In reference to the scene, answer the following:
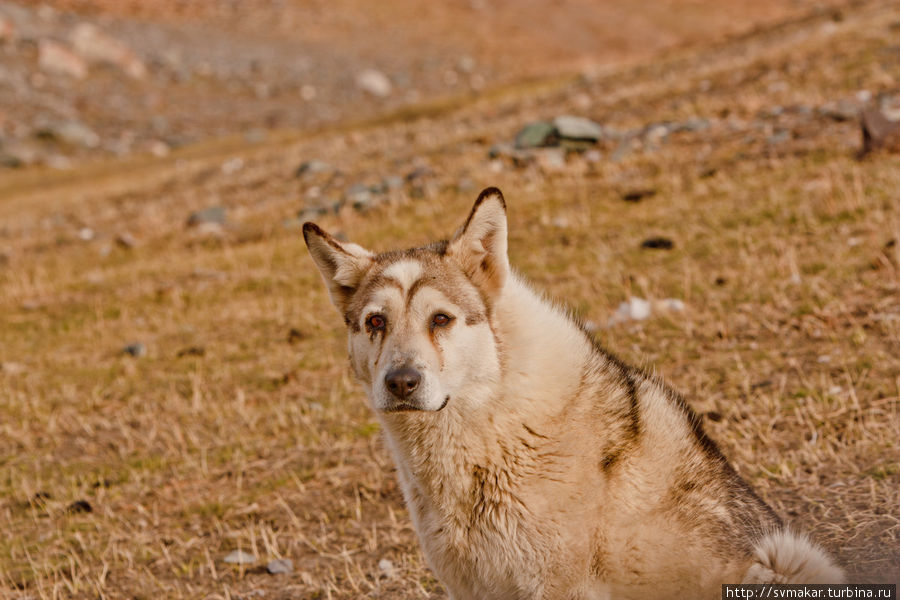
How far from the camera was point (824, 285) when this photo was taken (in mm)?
9273

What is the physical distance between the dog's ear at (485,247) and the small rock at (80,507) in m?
4.38

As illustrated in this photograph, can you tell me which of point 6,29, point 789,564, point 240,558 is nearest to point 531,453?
point 789,564

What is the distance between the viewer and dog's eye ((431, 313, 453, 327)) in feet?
15.5

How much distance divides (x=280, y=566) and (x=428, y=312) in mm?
2642

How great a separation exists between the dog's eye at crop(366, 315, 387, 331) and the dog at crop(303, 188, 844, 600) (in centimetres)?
1

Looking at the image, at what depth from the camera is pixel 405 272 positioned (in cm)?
489

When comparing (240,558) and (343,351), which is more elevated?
(343,351)

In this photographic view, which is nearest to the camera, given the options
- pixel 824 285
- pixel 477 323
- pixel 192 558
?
pixel 477 323

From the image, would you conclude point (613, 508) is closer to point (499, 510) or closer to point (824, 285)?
point (499, 510)

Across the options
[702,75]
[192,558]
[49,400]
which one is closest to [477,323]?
[192,558]

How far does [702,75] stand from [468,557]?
19.7 m

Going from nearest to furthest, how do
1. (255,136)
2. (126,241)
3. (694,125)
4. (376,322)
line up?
(376,322) → (694,125) → (126,241) → (255,136)

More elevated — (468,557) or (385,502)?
(468,557)

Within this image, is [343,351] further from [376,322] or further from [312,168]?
[312,168]
